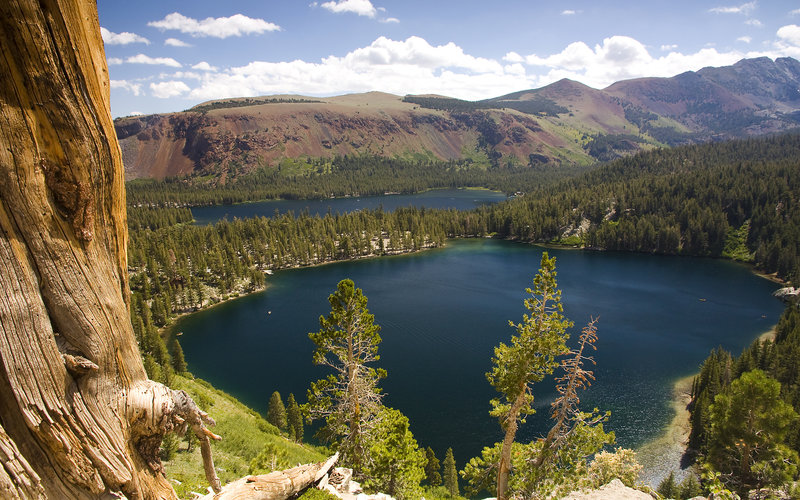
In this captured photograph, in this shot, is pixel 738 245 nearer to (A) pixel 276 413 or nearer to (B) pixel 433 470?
(B) pixel 433 470

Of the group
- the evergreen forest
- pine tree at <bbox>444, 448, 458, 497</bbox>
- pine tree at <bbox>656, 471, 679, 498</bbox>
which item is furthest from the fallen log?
pine tree at <bbox>656, 471, 679, 498</bbox>

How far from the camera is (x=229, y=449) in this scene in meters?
32.2

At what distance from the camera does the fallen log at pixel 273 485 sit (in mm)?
10969

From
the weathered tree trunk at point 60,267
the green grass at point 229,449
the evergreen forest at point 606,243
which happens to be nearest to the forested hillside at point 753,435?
the evergreen forest at point 606,243

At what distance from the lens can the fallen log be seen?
432 inches

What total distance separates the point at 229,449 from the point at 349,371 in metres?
15.9

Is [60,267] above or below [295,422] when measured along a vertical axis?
above

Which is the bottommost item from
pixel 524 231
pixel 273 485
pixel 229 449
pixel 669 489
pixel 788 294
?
pixel 669 489

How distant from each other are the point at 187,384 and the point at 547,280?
147ft

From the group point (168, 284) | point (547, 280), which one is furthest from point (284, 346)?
point (547, 280)

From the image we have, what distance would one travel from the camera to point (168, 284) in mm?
98312

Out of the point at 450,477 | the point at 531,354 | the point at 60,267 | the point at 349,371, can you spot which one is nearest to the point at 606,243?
the point at 450,477

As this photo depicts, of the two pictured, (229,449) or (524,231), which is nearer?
(229,449)

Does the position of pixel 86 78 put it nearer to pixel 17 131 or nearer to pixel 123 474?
pixel 17 131
